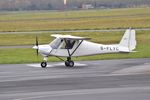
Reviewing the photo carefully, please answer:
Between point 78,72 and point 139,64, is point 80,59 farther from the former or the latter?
point 78,72

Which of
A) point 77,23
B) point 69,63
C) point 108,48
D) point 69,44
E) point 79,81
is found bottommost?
point 77,23

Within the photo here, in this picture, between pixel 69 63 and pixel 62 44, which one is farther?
pixel 62 44

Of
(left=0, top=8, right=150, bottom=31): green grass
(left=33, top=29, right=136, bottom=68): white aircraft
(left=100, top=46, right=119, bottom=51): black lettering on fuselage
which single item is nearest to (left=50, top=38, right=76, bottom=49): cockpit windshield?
(left=33, top=29, right=136, bottom=68): white aircraft

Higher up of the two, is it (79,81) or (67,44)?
(67,44)

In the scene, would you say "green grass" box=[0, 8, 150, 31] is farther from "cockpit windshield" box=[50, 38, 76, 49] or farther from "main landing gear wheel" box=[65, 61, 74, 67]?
"main landing gear wheel" box=[65, 61, 74, 67]

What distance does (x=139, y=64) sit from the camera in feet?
108

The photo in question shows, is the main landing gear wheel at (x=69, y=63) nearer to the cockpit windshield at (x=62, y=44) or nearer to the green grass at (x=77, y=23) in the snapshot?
the cockpit windshield at (x=62, y=44)

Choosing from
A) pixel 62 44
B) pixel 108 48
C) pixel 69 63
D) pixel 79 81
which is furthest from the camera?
pixel 108 48

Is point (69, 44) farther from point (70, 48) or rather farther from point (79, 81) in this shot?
point (79, 81)

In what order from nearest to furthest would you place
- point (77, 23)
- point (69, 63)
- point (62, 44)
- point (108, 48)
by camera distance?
point (69, 63) → point (62, 44) → point (108, 48) → point (77, 23)

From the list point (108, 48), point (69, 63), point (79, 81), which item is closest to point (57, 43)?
point (69, 63)

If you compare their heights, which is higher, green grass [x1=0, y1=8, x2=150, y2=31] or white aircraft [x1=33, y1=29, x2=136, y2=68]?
white aircraft [x1=33, y1=29, x2=136, y2=68]

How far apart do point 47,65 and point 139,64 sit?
607cm

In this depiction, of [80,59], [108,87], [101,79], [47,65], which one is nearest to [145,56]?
[80,59]
